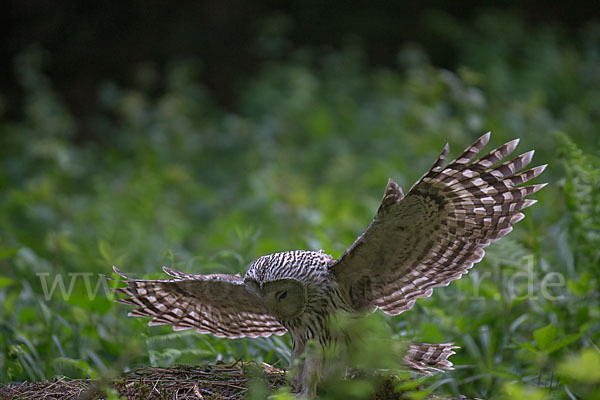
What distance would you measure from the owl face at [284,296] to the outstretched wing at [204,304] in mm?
245

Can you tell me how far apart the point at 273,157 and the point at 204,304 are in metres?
5.64

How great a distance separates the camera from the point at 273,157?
911 cm

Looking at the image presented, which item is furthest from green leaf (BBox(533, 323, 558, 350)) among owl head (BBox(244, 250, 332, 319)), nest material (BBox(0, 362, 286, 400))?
nest material (BBox(0, 362, 286, 400))

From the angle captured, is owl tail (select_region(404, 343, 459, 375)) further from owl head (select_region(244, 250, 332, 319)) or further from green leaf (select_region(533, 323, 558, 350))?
owl head (select_region(244, 250, 332, 319))

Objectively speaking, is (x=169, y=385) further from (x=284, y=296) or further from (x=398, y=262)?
(x=398, y=262)

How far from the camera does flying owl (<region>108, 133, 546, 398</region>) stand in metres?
2.94

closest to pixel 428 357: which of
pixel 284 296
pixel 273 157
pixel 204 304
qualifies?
pixel 284 296

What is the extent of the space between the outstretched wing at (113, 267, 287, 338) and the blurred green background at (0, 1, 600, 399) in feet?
1.09

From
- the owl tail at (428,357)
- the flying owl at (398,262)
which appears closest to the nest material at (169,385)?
the flying owl at (398,262)

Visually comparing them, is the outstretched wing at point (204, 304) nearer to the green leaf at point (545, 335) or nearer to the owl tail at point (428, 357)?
the owl tail at point (428, 357)

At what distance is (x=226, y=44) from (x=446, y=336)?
29.6 ft

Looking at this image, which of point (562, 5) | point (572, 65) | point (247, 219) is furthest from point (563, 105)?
point (247, 219)

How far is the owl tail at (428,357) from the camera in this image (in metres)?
3.16

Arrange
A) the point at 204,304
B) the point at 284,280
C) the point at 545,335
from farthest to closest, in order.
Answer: the point at 204,304, the point at 545,335, the point at 284,280
